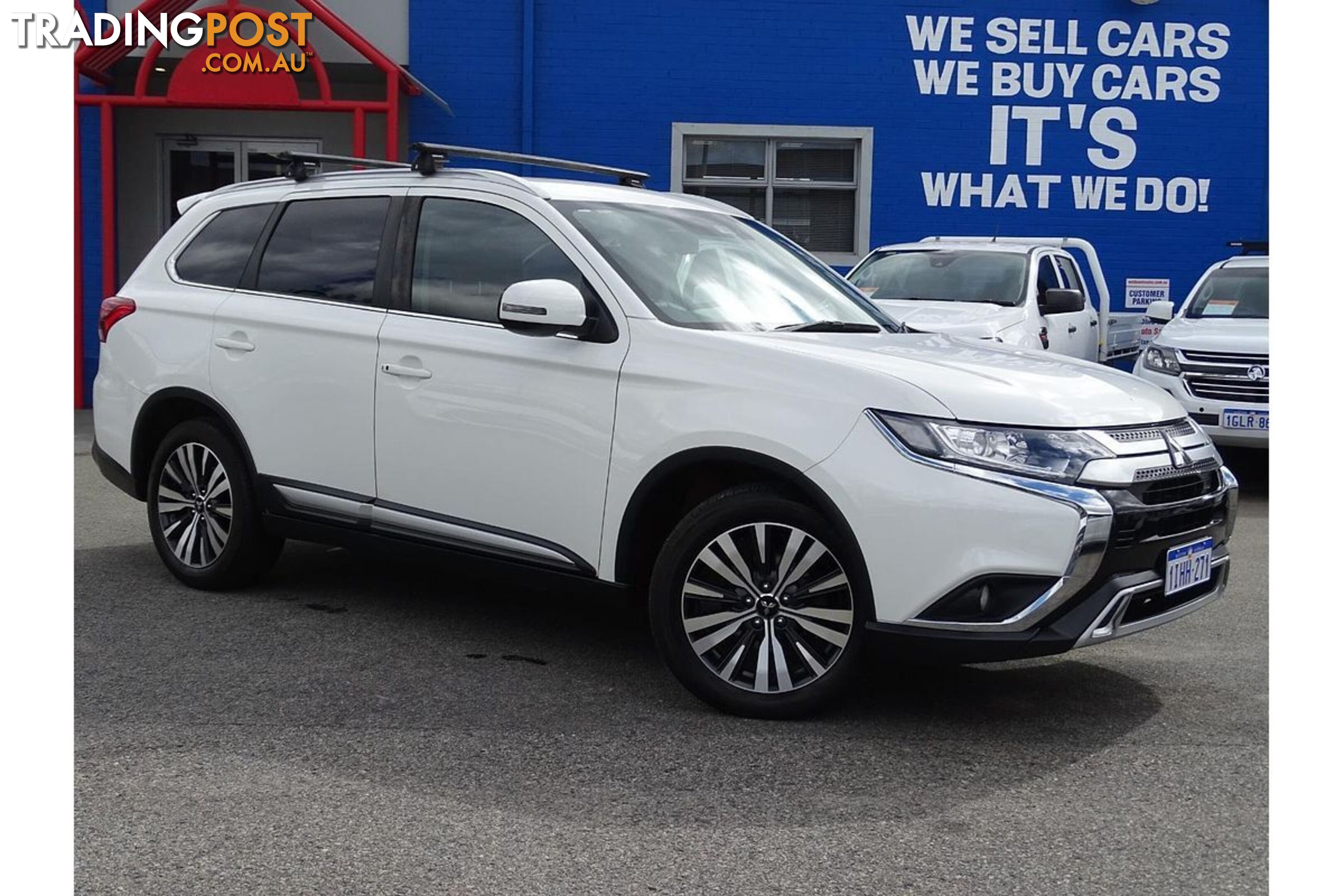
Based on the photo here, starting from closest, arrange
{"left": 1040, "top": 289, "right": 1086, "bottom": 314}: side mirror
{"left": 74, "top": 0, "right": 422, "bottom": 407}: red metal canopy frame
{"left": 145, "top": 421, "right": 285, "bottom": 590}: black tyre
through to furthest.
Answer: {"left": 145, "top": 421, "right": 285, "bottom": 590}: black tyre
{"left": 1040, "top": 289, "right": 1086, "bottom": 314}: side mirror
{"left": 74, "top": 0, "right": 422, "bottom": 407}: red metal canopy frame

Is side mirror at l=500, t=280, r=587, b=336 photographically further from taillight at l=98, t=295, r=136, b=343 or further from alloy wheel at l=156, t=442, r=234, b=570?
taillight at l=98, t=295, r=136, b=343

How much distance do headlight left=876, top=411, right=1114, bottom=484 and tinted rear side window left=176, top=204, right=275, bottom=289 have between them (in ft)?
11.2

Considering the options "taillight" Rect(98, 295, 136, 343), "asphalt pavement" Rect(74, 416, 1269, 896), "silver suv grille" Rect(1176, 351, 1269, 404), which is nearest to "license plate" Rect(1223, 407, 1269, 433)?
"silver suv grille" Rect(1176, 351, 1269, 404)

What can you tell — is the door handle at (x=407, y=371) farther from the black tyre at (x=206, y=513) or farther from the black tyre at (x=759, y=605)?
the black tyre at (x=759, y=605)

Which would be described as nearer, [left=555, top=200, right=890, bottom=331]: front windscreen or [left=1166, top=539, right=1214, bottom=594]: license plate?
[left=1166, top=539, right=1214, bottom=594]: license plate

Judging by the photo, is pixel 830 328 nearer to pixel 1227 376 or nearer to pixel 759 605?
pixel 759 605

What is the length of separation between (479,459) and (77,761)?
1.75 m

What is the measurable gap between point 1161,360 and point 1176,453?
6.57 meters

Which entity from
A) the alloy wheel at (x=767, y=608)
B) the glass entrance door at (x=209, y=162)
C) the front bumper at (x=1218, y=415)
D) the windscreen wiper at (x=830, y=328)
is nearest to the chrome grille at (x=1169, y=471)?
the alloy wheel at (x=767, y=608)

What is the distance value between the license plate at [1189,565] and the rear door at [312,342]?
119 inches

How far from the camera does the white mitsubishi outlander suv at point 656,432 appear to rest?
4.29 metres

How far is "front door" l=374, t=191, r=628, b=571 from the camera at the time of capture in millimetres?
4992

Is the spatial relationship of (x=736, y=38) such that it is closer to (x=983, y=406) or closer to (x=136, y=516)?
(x=136, y=516)

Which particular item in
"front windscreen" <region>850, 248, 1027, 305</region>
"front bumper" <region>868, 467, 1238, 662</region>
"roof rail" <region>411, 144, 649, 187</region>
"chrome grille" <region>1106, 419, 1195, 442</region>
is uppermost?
"roof rail" <region>411, 144, 649, 187</region>
